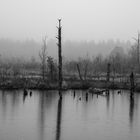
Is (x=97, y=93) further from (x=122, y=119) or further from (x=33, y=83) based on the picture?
(x=122, y=119)

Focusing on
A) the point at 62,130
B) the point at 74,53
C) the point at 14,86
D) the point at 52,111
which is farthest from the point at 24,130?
the point at 74,53

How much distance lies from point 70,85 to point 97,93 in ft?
20.0

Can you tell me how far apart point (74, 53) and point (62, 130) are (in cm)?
12444

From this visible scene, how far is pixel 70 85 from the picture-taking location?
31.4m

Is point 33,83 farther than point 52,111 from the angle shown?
Yes

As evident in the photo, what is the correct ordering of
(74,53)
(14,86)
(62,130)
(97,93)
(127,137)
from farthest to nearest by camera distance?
(74,53), (14,86), (97,93), (62,130), (127,137)

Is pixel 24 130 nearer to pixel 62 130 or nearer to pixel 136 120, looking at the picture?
pixel 62 130

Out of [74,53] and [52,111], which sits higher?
[74,53]

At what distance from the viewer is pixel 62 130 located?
35.2 feet

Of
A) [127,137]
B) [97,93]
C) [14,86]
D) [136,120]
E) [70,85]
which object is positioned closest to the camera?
[127,137]

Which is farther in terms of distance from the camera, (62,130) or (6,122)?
(6,122)

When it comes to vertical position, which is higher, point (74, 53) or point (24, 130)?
point (74, 53)

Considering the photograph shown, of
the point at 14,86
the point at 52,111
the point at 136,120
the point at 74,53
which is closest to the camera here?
the point at 136,120

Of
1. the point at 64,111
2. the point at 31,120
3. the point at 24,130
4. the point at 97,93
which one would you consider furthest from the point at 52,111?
the point at 97,93
